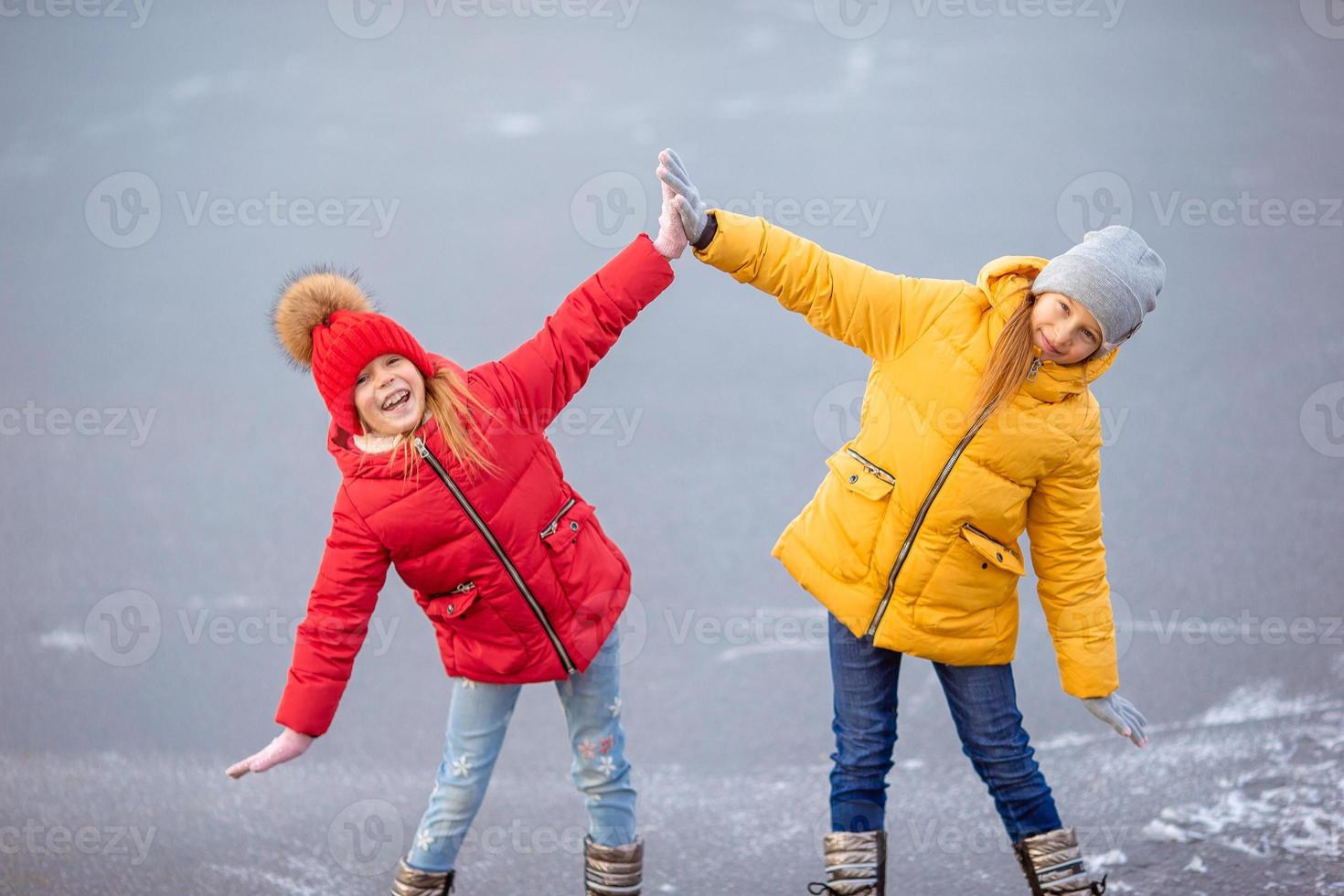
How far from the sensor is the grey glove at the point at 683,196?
2113 mm

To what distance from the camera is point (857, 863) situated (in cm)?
221

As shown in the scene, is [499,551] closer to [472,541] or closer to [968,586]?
[472,541]

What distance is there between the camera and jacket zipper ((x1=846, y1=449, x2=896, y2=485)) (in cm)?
217

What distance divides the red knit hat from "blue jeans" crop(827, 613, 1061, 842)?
2.94 ft

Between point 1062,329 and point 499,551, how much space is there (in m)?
0.95

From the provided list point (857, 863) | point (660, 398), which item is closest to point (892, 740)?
point (857, 863)

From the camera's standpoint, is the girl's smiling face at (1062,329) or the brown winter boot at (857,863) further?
the brown winter boot at (857,863)

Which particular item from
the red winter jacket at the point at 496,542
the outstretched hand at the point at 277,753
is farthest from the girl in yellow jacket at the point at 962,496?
the outstretched hand at the point at 277,753

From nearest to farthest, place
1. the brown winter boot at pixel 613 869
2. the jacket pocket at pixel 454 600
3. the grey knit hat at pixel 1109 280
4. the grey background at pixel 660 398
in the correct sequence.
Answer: the grey knit hat at pixel 1109 280 < the jacket pocket at pixel 454 600 < the brown winter boot at pixel 613 869 < the grey background at pixel 660 398

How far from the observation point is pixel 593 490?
150 inches

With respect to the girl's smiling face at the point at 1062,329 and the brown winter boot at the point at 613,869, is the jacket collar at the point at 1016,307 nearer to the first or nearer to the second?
the girl's smiling face at the point at 1062,329

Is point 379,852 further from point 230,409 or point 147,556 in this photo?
point 230,409

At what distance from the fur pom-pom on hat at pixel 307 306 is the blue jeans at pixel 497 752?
2.07 feet

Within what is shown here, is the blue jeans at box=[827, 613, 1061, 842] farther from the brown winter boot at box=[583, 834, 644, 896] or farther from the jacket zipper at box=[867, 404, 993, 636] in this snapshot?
the brown winter boot at box=[583, 834, 644, 896]
